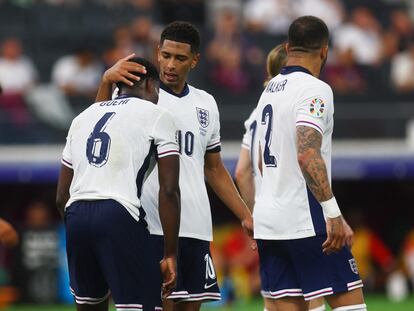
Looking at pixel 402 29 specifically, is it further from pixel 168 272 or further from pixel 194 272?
pixel 168 272

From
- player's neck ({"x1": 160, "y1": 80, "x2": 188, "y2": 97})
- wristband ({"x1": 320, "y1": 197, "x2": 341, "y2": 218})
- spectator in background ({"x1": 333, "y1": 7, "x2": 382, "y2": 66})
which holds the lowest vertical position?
wristband ({"x1": 320, "y1": 197, "x2": 341, "y2": 218})

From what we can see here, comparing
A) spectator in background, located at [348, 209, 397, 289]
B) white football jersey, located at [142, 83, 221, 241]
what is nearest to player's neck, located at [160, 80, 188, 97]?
white football jersey, located at [142, 83, 221, 241]

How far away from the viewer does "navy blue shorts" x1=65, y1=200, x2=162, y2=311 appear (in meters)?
7.08

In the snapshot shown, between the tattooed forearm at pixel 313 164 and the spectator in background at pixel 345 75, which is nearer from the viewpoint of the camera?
the tattooed forearm at pixel 313 164

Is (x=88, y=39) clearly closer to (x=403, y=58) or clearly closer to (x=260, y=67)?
(x=260, y=67)

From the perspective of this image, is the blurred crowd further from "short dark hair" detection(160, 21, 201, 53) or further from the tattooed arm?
the tattooed arm

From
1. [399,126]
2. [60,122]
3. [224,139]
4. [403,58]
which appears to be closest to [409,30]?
[403,58]

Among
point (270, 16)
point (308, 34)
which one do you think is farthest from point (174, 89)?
point (270, 16)

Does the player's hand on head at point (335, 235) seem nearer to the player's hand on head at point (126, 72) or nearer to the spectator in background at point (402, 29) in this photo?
the player's hand on head at point (126, 72)

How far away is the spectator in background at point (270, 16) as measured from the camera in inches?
755

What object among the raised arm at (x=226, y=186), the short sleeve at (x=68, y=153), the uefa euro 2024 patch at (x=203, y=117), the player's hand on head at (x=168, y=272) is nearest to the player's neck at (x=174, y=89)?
the uefa euro 2024 patch at (x=203, y=117)

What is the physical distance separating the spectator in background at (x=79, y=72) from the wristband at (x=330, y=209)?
994 cm

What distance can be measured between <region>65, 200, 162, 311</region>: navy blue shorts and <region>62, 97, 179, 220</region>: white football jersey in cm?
7

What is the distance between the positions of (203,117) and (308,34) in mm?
1025
